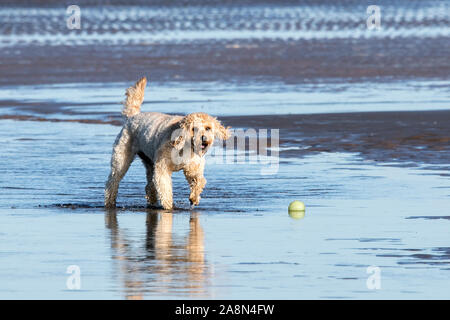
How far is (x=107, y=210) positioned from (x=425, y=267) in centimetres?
412

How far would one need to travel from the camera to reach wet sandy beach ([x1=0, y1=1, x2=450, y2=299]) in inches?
356

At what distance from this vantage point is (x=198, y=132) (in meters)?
11.6

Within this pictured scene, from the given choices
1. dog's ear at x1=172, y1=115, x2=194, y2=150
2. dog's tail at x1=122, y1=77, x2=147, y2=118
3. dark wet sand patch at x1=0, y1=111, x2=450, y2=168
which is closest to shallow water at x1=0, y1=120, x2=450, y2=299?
dark wet sand patch at x1=0, y1=111, x2=450, y2=168

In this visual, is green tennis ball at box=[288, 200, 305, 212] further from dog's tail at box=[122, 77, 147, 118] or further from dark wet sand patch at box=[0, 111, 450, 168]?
dark wet sand patch at box=[0, 111, 450, 168]

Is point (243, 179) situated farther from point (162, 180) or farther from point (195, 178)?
point (162, 180)

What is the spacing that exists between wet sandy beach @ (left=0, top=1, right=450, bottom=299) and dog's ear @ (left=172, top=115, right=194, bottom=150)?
71 centimetres

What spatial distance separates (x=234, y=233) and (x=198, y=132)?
1279mm

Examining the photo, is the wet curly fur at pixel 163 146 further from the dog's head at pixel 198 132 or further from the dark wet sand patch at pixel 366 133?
the dark wet sand patch at pixel 366 133

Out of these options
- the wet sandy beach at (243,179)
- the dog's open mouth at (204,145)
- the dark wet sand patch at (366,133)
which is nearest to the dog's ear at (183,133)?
the dog's open mouth at (204,145)

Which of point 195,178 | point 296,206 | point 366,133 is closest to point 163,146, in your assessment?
point 195,178

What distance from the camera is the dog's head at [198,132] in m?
11.7

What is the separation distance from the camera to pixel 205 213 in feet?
39.2
